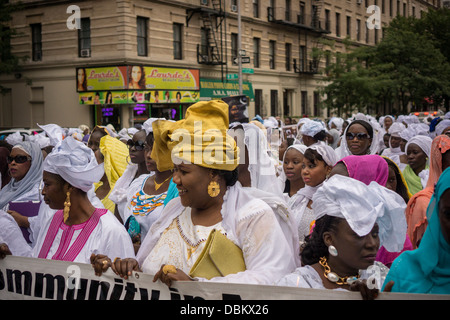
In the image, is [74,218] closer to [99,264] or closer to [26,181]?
[99,264]

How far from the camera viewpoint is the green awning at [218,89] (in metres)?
29.4

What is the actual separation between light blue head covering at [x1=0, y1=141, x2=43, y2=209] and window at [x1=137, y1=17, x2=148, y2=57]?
2035 cm

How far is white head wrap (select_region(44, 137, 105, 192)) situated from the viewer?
12.9ft

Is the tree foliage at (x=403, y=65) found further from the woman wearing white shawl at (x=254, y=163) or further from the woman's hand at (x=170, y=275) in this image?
the woman's hand at (x=170, y=275)

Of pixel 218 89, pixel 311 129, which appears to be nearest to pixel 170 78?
pixel 218 89

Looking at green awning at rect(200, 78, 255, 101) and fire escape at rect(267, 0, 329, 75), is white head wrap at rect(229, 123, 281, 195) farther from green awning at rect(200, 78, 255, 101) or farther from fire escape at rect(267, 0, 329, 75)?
fire escape at rect(267, 0, 329, 75)

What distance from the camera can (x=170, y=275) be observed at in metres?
2.97

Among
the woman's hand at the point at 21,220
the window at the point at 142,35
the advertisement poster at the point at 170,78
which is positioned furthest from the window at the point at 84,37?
the woman's hand at the point at 21,220

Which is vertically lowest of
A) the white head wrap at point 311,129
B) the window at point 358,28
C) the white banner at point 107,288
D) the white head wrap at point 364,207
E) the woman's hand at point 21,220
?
the white banner at point 107,288

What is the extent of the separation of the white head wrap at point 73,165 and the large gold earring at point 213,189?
3.89 ft

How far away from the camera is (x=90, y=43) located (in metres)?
25.4

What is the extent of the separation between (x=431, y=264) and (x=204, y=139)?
1.39 m
